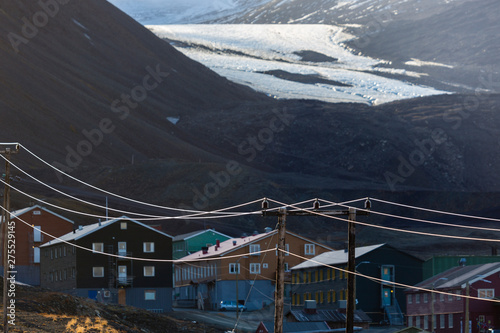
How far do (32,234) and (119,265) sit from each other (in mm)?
11836

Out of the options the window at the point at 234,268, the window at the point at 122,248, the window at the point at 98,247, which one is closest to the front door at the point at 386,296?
the window at the point at 234,268

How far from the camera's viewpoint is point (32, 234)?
70000mm

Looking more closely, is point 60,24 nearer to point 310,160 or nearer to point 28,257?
point 310,160

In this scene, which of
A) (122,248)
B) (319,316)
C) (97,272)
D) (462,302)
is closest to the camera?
(462,302)

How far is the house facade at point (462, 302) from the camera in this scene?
46188 millimetres

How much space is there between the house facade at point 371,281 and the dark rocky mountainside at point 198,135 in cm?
3308

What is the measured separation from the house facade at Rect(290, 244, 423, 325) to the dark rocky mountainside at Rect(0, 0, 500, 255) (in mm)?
33085

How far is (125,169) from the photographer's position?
407 feet

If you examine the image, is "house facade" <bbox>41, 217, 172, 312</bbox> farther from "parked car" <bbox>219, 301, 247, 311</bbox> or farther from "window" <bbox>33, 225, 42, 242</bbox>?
"window" <bbox>33, 225, 42, 242</bbox>

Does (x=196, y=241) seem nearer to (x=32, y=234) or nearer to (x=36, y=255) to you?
(x=32, y=234)

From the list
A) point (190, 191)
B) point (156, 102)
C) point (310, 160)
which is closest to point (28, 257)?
point (190, 191)

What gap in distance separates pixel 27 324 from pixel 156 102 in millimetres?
146082

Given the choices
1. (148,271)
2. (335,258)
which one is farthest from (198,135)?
(335,258)

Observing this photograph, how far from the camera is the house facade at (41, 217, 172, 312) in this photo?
60.6 m
